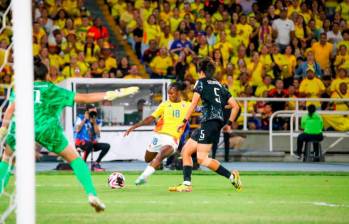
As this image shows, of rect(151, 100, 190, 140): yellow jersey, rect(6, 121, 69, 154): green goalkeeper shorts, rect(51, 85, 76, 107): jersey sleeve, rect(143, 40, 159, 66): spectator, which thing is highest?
rect(143, 40, 159, 66): spectator

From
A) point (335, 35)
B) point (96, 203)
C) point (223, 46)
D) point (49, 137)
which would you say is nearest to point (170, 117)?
point (49, 137)

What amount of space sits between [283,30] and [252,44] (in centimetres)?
130

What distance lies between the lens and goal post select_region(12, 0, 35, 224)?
24.8ft

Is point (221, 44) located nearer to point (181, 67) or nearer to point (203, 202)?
point (181, 67)

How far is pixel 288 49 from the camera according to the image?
2662cm

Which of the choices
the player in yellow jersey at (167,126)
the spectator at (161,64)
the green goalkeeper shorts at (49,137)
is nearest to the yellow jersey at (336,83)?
the spectator at (161,64)

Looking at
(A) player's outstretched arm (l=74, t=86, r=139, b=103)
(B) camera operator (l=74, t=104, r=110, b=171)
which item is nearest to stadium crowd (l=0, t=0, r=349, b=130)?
(B) camera operator (l=74, t=104, r=110, b=171)

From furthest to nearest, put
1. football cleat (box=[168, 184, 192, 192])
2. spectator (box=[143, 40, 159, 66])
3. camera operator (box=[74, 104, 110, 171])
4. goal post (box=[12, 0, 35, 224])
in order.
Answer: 1. spectator (box=[143, 40, 159, 66])
2. camera operator (box=[74, 104, 110, 171])
3. football cleat (box=[168, 184, 192, 192])
4. goal post (box=[12, 0, 35, 224])

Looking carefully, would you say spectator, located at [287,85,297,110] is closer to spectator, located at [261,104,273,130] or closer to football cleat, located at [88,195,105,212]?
spectator, located at [261,104,273,130]

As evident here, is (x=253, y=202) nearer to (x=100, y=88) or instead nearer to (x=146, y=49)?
(x=100, y=88)

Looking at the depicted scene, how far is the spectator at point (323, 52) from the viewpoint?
2719 cm

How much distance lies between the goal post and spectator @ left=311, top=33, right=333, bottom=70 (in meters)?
20.4

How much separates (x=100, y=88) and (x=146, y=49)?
3.87 m

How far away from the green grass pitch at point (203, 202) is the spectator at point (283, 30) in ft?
36.6
